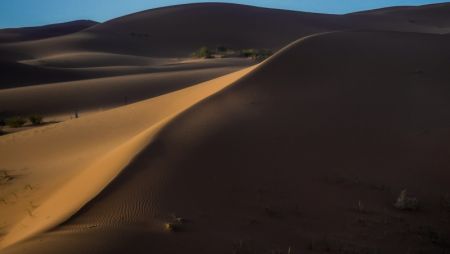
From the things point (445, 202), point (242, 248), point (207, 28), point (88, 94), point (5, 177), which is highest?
point (207, 28)

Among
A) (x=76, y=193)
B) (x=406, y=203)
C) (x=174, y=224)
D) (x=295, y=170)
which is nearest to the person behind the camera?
(x=174, y=224)

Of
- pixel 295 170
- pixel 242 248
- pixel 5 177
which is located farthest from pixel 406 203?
pixel 5 177

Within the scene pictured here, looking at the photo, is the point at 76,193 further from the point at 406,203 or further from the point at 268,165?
the point at 406,203

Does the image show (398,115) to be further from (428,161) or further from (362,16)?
(362,16)

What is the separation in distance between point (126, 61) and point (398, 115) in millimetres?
39084

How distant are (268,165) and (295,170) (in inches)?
14.6

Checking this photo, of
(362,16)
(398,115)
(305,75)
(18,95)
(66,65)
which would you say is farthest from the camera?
(362,16)

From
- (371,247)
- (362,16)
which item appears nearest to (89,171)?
(371,247)

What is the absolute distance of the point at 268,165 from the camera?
24.1 ft

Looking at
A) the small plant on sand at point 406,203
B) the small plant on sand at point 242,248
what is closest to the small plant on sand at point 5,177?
the small plant on sand at point 242,248

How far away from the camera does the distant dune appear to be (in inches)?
216

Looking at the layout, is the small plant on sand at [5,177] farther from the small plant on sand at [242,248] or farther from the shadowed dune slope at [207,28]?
the shadowed dune slope at [207,28]

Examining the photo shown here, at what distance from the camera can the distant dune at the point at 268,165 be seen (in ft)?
18.0

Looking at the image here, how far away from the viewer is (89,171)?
7.87 meters
